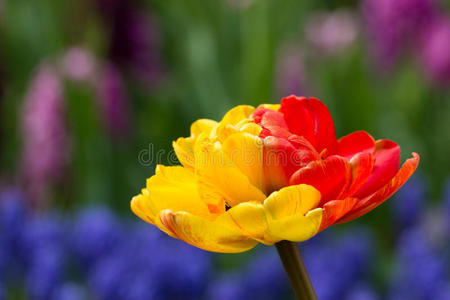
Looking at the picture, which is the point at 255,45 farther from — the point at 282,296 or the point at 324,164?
the point at 324,164

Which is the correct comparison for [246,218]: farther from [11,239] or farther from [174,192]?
[11,239]

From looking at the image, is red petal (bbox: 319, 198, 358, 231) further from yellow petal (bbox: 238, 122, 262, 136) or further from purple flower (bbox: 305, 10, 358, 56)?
purple flower (bbox: 305, 10, 358, 56)

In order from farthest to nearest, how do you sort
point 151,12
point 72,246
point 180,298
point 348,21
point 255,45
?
point 151,12 < point 348,21 < point 255,45 < point 72,246 < point 180,298

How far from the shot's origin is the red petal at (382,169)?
0.30 metres

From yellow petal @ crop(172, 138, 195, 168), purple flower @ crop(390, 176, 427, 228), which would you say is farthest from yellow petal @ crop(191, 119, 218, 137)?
purple flower @ crop(390, 176, 427, 228)

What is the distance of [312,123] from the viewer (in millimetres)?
321

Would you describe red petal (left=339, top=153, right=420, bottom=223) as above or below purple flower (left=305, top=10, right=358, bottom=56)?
below

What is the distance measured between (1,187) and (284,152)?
1.74 m

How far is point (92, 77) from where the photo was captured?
153 centimetres

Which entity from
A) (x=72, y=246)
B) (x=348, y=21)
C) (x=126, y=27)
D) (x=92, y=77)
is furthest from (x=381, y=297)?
(x=348, y=21)

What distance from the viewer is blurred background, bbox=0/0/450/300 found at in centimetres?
103

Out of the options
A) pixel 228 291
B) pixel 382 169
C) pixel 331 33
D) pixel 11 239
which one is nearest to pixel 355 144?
pixel 382 169

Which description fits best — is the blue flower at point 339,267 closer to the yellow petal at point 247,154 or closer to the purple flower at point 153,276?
the purple flower at point 153,276

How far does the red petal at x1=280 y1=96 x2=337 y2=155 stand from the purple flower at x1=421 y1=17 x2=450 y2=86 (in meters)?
1.28
